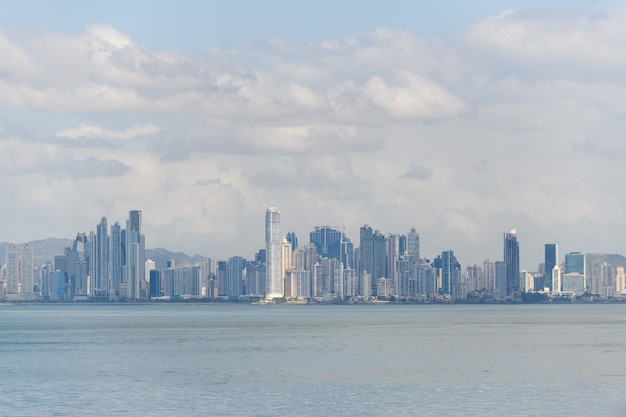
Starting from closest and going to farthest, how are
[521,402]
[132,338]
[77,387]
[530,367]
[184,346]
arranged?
1. [521,402]
2. [77,387]
3. [530,367]
4. [184,346]
5. [132,338]

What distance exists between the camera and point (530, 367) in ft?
376

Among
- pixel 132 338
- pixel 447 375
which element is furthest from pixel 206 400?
pixel 132 338

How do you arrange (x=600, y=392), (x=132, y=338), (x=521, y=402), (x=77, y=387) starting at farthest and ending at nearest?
(x=132, y=338) → (x=77, y=387) → (x=600, y=392) → (x=521, y=402)

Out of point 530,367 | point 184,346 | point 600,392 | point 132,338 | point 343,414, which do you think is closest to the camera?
point 343,414

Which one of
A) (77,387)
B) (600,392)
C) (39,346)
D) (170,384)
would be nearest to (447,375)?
(600,392)

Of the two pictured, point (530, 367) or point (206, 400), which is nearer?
point (206, 400)

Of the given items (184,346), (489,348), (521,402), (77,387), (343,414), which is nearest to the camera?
(343,414)

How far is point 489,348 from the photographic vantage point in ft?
490

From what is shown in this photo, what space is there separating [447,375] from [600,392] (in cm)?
2009

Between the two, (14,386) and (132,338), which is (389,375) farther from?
(132,338)

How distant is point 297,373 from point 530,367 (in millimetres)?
24824

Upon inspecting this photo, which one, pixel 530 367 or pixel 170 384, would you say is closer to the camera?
pixel 170 384

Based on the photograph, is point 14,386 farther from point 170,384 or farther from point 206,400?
point 206,400

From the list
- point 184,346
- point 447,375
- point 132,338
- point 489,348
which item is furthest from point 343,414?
point 132,338
